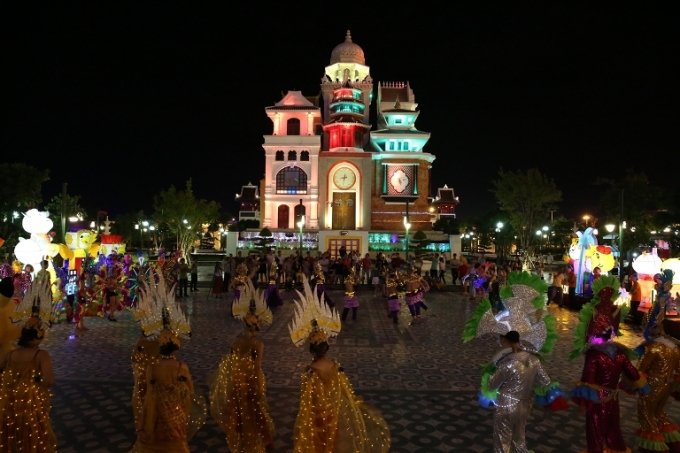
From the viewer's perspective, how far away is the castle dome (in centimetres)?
4600

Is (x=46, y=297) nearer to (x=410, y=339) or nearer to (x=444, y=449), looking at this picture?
(x=444, y=449)

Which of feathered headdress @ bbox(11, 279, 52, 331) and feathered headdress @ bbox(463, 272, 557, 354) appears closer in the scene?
feathered headdress @ bbox(463, 272, 557, 354)

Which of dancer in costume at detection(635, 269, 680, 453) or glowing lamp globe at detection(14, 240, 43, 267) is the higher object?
glowing lamp globe at detection(14, 240, 43, 267)

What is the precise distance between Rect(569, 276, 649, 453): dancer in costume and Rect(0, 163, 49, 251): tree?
39471mm

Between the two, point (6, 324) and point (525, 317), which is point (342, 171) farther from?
point (525, 317)

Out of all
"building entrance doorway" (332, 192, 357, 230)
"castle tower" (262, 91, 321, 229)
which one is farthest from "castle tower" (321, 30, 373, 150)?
"building entrance doorway" (332, 192, 357, 230)

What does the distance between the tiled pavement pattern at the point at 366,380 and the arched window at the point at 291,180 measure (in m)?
26.9

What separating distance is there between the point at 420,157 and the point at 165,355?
3871 cm

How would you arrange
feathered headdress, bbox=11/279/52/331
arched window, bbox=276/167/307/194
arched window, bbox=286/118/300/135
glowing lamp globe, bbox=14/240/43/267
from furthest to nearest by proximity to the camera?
arched window, bbox=286/118/300/135 → arched window, bbox=276/167/307/194 → glowing lamp globe, bbox=14/240/43/267 → feathered headdress, bbox=11/279/52/331

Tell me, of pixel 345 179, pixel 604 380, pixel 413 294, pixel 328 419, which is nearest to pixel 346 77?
pixel 345 179

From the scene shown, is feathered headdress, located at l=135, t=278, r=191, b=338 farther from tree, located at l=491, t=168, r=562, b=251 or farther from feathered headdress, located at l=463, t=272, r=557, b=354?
tree, located at l=491, t=168, r=562, b=251

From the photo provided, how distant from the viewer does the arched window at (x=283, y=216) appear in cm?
3991

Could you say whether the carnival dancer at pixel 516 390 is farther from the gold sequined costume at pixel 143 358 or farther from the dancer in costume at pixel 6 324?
the dancer in costume at pixel 6 324

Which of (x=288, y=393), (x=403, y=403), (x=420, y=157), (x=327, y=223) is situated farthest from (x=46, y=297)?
(x=420, y=157)
